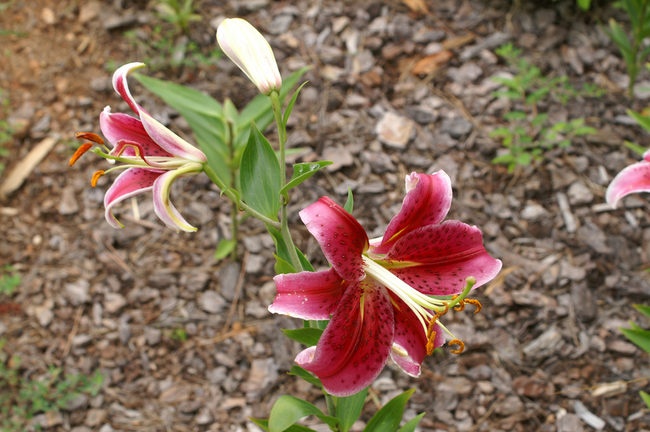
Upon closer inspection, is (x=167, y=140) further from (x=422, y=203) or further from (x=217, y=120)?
(x=217, y=120)

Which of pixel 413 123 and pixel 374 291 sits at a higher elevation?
pixel 374 291

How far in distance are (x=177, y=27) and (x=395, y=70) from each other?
848 mm

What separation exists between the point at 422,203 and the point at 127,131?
51 cm

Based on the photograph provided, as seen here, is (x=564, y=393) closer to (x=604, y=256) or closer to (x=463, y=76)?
(x=604, y=256)

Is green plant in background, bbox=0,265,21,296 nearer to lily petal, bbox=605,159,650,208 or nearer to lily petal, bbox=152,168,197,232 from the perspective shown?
lily petal, bbox=152,168,197,232

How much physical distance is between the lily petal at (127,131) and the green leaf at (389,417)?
28.9 inches

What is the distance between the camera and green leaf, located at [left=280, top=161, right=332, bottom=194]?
1.15 m

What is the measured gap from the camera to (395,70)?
2.65 m

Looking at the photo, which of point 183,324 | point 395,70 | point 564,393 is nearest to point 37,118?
point 183,324

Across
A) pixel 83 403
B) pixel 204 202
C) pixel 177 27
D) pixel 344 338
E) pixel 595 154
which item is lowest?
pixel 83 403

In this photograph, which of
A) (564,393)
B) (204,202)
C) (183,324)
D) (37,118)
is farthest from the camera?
(37,118)

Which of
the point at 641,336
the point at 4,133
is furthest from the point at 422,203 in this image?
the point at 4,133

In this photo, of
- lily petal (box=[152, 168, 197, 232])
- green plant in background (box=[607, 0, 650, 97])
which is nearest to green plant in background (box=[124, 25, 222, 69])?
green plant in background (box=[607, 0, 650, 97])

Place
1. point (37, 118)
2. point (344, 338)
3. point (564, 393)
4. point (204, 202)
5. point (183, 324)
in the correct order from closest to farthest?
point (344, 338) < point (564, 393) < point (183, 324) < point (204, 202) < point (37, 118)
